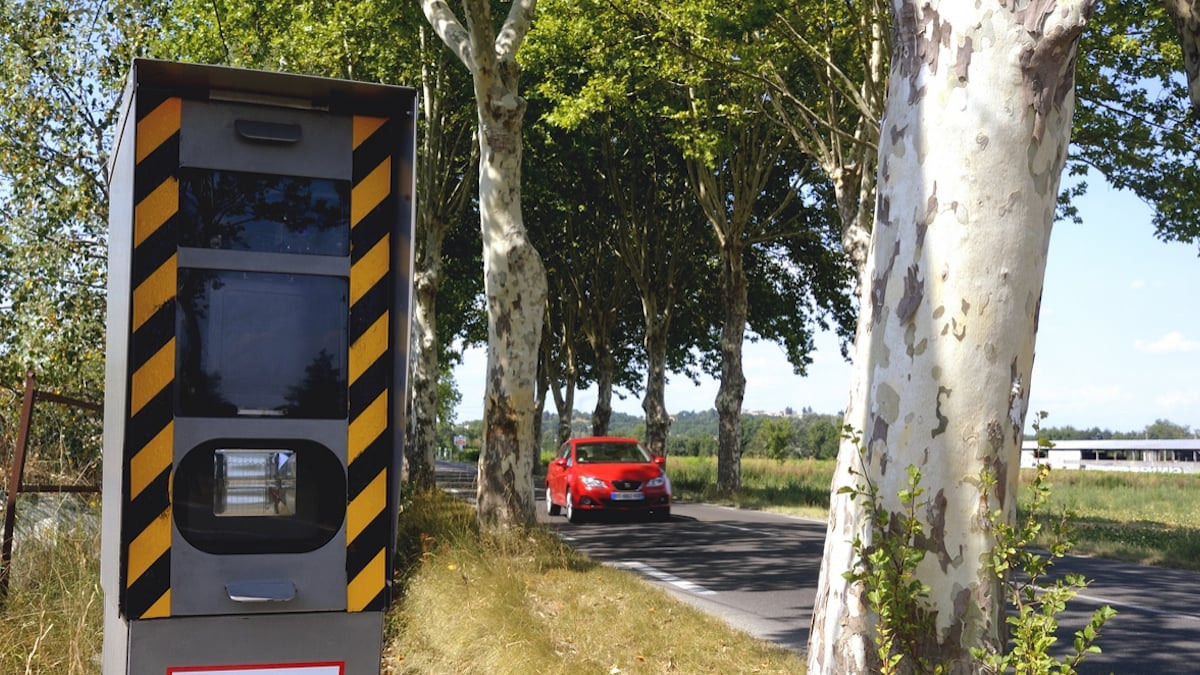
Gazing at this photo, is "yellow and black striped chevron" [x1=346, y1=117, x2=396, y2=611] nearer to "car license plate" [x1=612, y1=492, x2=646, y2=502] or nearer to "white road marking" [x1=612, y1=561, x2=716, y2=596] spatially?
"white road marking" [x1=612, y1=561, x2=716, y2=596]

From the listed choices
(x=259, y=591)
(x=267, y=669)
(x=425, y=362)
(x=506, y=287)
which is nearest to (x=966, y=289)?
(x=259, y=591)

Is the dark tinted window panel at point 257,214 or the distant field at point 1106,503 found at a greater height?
the dark tinted window panel at point 257,214

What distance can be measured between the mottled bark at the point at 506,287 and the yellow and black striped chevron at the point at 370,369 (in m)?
7.72

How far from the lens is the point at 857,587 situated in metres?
→ 4.15

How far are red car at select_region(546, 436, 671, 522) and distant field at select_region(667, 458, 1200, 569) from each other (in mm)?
3442

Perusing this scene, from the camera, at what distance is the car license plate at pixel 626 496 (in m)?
20.9

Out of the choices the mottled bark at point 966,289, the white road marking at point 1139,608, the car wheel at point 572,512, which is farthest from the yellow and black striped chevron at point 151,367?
the car wheel at point 572,512

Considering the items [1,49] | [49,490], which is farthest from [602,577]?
[1,49]

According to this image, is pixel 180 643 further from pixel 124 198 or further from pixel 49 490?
pixel 49 490

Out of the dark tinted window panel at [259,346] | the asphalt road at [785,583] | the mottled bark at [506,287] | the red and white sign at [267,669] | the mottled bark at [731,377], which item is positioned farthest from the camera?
the mottled bark at [731,377]

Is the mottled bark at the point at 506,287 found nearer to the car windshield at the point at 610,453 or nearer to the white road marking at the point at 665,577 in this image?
the white road marking at the point at 665,577

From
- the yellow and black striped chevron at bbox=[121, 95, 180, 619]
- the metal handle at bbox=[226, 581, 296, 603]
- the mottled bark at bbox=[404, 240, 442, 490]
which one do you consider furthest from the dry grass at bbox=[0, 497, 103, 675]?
the mottled bark at bbox=[404, 240, 442, 490]

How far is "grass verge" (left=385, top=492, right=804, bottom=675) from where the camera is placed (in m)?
7.26

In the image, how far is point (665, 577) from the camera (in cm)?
1307
